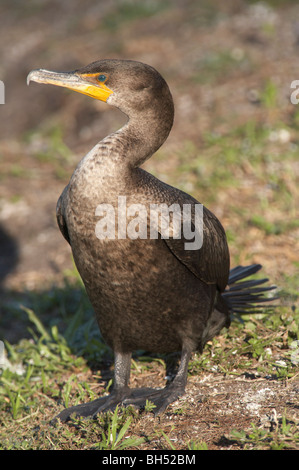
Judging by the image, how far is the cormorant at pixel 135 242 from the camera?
2.95 m

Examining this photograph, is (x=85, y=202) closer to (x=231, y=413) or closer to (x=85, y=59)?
(x=231, y=413)

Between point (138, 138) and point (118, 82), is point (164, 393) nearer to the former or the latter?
point (138, 138)

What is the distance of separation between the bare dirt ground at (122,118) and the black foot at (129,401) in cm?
7

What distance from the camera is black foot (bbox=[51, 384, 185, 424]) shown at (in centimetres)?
315

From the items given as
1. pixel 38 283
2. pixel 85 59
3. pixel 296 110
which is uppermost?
pixel 85 59

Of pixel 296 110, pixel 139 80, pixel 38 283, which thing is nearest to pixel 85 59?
pixel 296 110

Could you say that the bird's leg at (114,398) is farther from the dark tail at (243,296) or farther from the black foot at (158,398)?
the dark tail at (243,296)

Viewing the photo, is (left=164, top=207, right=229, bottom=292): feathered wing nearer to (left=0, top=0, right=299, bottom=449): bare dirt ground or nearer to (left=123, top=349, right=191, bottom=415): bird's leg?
(left=123, top=349, right=191, bottom=415): bird's leg

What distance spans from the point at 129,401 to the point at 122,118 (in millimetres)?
4980

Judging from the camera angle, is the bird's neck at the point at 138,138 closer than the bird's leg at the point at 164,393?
Yes

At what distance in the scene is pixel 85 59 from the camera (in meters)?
8.79

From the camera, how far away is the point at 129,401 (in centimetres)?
324

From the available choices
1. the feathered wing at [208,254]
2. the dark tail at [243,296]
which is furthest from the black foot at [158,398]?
the dark tail at [243,296]
